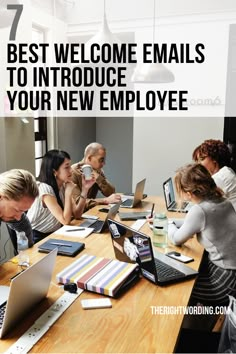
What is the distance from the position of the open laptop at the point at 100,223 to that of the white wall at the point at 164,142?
1779mm

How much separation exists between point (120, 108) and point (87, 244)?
11.4 feet

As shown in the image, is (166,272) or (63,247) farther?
(63,247)

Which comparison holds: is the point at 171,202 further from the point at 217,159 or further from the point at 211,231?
the point at 211,231

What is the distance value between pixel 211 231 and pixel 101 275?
2.18ft

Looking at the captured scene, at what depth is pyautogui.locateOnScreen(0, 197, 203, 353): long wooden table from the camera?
1145 mm

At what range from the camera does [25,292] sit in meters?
1.21

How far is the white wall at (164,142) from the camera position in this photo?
12.8 ft

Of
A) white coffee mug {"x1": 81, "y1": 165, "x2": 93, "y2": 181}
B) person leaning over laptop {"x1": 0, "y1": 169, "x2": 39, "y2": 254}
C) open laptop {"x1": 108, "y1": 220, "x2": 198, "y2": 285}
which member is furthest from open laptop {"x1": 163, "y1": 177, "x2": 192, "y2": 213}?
person leaning over laptop {"x1": 0, "y1": 169, "x2": 39, "y2": 254}

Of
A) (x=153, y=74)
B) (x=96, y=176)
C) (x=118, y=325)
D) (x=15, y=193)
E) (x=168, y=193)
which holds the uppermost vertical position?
(x=153, y=74)

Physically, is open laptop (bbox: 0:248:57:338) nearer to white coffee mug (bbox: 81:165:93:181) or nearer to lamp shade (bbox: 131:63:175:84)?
white coffee mug (bbox: 81:165:93:181)

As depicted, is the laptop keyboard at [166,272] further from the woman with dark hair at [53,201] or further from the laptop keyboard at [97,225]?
the woman with dark hair at [53,201]

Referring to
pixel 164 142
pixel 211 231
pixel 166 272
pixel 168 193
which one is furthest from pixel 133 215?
pixel 164 142

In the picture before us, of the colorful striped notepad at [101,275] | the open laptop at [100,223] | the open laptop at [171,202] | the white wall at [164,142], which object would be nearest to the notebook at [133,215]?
the open laptop at [100,223]

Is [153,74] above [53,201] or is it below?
above
